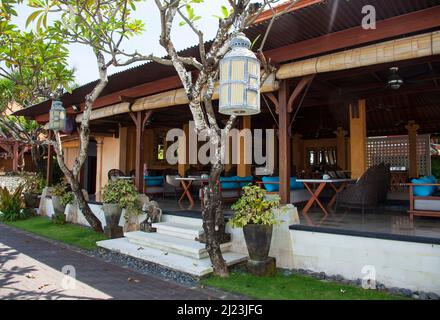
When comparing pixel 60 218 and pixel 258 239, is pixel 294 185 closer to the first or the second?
pixel 258 239

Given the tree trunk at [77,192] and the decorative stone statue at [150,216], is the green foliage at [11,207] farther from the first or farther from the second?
the decorative stone statue at [150,216]

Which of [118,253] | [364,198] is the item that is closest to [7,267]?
[118,253]

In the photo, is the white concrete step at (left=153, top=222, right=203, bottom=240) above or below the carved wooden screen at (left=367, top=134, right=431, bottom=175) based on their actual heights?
below

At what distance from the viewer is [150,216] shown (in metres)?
5.86

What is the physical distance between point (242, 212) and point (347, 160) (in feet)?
29.8

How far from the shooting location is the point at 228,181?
22.7 ft

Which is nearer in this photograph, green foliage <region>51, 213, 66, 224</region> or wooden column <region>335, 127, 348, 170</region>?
green foliage <region>51, 213, 66, 224</region>

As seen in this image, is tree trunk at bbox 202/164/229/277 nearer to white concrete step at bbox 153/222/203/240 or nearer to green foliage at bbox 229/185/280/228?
green foliage at bbox 229/185/280/228

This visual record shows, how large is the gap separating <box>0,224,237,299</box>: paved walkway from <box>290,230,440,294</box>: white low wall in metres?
1.32

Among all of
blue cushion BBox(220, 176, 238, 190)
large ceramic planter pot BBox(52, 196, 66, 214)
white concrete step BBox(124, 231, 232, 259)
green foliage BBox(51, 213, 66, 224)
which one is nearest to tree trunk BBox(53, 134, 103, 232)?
white concrete step BBox(124, 231, 232, 259)

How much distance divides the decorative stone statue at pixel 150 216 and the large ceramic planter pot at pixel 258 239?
2.32 metres

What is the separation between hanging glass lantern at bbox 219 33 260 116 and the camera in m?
3.01

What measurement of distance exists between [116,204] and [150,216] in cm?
82

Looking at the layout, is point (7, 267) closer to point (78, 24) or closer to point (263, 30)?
point (78, 24)
